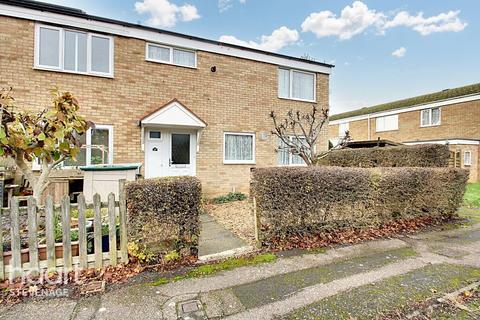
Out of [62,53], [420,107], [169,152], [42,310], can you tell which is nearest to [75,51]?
[62,53]

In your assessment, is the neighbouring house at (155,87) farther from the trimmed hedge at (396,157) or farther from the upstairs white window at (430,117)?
the upstairs white window at (430,117)

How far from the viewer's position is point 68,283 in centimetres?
331

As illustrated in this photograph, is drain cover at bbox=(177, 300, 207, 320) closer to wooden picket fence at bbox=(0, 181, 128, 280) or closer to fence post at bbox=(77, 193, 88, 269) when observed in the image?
wooden picket fence at bbox=(0, 181, 128, 280)

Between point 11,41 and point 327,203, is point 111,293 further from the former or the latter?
point 11,41

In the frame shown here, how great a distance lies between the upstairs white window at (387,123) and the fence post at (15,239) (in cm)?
2694

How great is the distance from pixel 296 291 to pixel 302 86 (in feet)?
34.8

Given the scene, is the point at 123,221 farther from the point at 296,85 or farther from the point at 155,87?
the point at 296,85

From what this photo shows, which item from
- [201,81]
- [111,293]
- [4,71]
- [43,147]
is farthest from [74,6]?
[111,293]

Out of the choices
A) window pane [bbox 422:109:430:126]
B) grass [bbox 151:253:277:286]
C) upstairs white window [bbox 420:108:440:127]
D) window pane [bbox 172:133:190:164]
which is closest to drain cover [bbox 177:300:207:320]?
grass [bbox 151:253:277:286]

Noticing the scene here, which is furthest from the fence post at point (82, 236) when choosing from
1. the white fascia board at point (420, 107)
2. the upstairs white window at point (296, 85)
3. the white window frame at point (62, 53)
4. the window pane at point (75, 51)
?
the white fascia board at point (420, 107)

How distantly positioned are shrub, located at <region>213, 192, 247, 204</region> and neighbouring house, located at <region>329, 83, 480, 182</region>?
12607 mm

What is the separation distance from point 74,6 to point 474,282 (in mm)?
→ 14725

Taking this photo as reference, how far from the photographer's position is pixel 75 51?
26.5ft

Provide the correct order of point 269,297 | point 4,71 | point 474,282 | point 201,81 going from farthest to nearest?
point 201,81 < point 4,71 < point 474,282 < point 269,297
